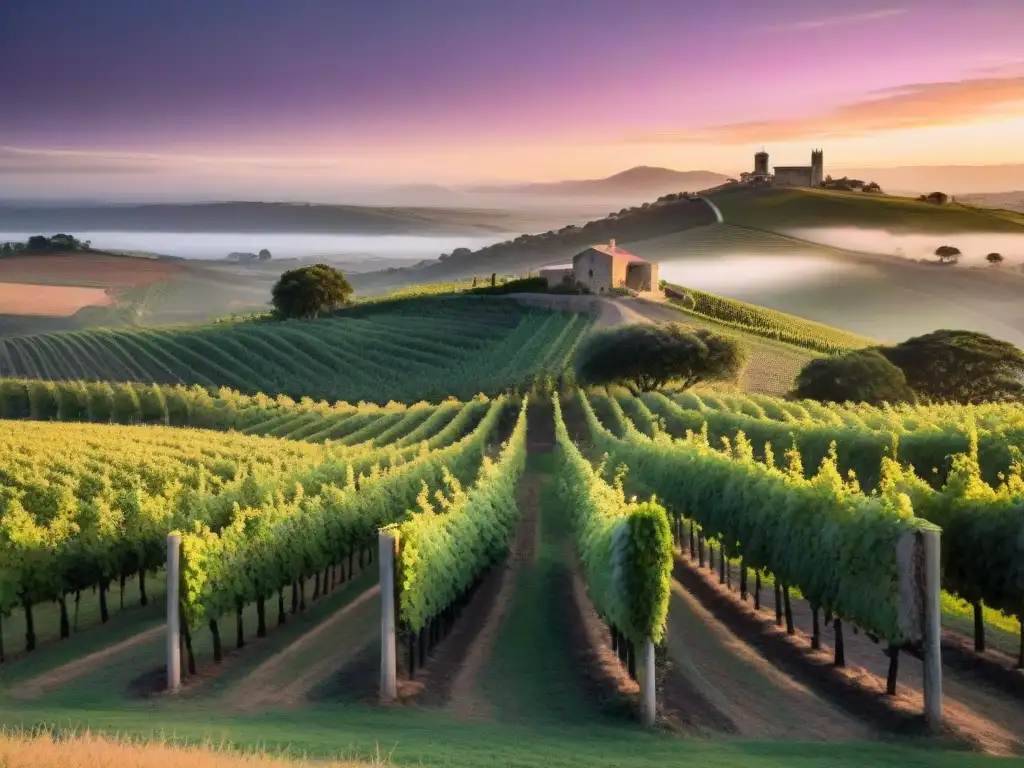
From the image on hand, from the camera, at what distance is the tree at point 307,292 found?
4269 inches

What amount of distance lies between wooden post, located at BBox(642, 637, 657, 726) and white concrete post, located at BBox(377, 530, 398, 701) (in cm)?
359

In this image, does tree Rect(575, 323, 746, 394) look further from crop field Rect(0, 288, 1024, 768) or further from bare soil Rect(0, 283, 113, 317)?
bare soil Rect(0, 283, 113, 317)

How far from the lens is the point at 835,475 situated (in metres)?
17.5

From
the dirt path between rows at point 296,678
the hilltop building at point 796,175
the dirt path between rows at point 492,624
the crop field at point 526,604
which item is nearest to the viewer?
the crop field at point 526,604

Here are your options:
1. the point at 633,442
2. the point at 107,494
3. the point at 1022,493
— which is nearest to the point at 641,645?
the point at 1022,493

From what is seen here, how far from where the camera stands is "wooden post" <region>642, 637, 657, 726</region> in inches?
550

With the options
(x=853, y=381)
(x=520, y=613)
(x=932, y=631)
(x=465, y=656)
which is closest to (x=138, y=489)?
(x=520, y=613)

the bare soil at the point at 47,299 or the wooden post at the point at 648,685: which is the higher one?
the bare soil at the point at 47,299

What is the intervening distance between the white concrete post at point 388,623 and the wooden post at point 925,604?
23.1 feet

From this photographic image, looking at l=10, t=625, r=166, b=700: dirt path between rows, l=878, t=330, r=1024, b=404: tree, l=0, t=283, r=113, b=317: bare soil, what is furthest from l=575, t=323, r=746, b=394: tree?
l=0, t=283, r=113, b=317: bare soil

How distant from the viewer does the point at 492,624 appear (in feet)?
65.6

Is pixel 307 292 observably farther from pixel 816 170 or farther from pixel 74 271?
pixel 816 170

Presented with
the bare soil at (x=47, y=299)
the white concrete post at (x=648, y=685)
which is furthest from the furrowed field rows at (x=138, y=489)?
the bare soil at (x=47, y=299)

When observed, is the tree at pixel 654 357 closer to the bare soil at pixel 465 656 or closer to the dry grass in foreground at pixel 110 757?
the bare soil at pixel 465 656
